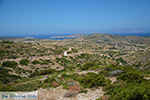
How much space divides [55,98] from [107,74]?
909cm

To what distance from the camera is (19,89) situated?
9828 millimetres

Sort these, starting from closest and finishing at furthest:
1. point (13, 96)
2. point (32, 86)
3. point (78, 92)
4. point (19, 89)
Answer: point (13, 96) → point (78, 92) → point (19, 89) → point (32, 86)

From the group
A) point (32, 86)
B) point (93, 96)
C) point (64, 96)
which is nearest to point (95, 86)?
point (93, 96)

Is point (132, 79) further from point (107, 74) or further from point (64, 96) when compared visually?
point (64, 96)

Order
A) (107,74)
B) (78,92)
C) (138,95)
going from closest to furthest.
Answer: (138,95) → (78,92) → (107,74)

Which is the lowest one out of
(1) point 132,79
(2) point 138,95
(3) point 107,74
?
(3) point 107,74

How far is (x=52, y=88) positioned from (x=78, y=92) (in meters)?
3.03

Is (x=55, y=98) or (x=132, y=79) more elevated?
(x=132, y=79)

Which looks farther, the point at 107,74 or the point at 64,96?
the point at 107,74

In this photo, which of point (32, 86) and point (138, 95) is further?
point (32, 86)

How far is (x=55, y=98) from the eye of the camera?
841 centimetres

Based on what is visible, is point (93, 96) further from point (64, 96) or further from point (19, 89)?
point (19, 89)

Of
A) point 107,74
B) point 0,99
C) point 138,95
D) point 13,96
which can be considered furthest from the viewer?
point 107,74

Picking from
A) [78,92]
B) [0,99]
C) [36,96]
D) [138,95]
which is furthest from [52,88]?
[138,95]
